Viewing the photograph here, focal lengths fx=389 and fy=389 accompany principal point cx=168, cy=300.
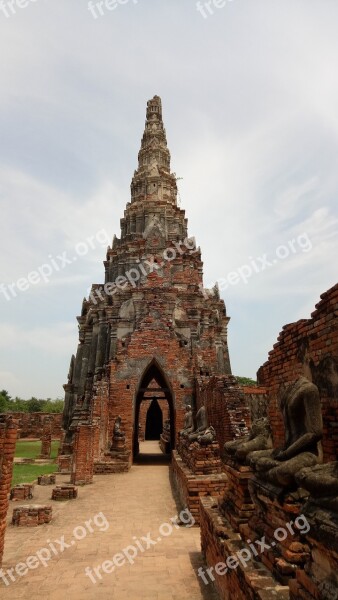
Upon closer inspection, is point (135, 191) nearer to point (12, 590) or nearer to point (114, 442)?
point (114, 442)

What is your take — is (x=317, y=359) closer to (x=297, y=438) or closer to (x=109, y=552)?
(x=297, y=438)

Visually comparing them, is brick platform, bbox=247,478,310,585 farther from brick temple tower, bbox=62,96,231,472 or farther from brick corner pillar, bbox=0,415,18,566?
brick temple tower, bbox=62,96,231,472

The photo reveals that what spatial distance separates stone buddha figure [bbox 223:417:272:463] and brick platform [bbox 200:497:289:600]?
90 cm

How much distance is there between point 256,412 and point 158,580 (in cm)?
1642

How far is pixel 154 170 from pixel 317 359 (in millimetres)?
36460

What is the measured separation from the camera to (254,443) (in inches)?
206

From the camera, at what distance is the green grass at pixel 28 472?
48.8 feet

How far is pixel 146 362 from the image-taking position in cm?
1788

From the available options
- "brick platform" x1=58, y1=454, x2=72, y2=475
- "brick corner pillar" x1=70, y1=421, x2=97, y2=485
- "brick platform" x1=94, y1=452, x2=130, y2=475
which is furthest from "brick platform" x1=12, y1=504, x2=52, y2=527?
"brick platform" x1=58, y1=454, x2=72, y2=475

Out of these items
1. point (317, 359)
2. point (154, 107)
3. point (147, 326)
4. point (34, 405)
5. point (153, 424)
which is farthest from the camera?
point (34, 405)

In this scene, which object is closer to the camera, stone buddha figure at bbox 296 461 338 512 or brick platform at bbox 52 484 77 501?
stone buddha figure at bbox 296 461 338 512

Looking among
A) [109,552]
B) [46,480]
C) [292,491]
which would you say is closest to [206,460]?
[109,552]

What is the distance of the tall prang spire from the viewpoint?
36.8 meters

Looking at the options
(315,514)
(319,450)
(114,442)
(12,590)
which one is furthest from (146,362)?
(315,514)
